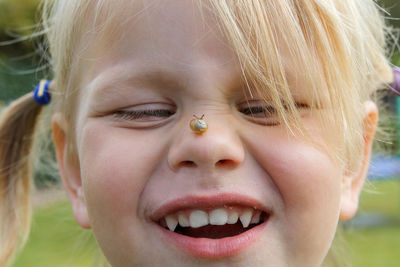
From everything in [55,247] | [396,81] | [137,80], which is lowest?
[137,80]

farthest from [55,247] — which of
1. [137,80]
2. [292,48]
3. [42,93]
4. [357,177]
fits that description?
[292,48]

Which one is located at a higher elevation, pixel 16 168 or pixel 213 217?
pixel 16 168

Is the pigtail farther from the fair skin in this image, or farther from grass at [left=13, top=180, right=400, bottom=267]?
grass at [left=13, top=180, right=400, bottom=267]

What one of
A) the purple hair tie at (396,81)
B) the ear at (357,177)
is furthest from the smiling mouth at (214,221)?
the purple hair tie at (396,81)

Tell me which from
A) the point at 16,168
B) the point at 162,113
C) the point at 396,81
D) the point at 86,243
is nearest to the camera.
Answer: the point at 162,113

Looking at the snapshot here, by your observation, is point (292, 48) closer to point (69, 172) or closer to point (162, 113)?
point (162, 113)

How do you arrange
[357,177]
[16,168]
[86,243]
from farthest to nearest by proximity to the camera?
[86,243] → [16,168] → [357,177]

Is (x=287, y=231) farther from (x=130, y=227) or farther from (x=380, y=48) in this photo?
(x=380, y=48)

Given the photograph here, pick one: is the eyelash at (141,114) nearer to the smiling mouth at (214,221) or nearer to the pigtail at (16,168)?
the smiling mouth at (214,221)
